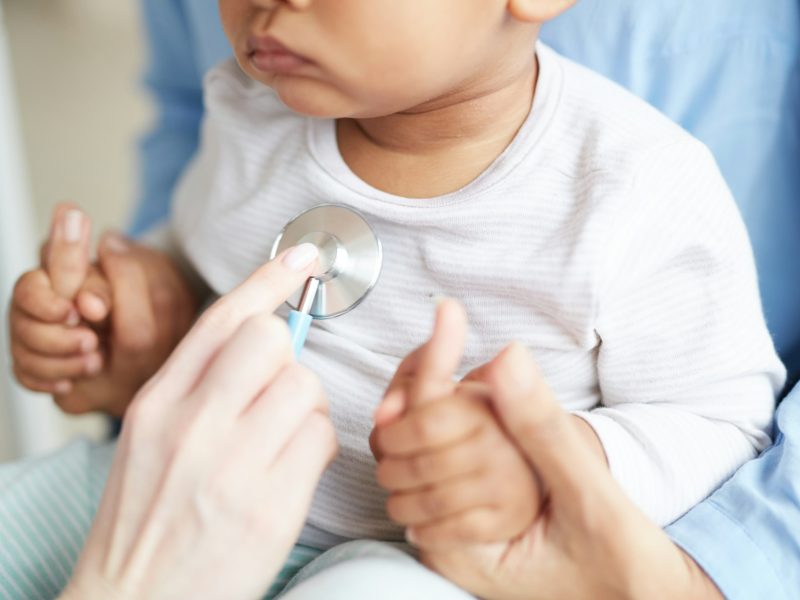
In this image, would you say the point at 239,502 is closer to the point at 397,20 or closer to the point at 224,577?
the point at 224,577

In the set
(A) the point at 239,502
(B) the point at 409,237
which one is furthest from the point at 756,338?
(A) the point at 239,502

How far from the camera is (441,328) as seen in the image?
48 centimetres

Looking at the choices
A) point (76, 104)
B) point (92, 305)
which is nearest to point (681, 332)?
point (92, 305)

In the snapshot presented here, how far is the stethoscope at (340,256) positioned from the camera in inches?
26.3

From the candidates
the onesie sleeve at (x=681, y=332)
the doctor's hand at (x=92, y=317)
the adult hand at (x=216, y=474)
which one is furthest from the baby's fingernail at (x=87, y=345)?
the onesie sleeve at (x=681, y=332)

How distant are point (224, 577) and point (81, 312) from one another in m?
0.37

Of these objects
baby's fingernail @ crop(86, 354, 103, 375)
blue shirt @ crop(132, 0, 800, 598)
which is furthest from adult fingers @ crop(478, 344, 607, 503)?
baby's fingernail @ crop(86, 354, 103, 375)

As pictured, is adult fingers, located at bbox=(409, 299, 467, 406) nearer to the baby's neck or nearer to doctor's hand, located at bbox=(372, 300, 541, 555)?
doctor's hand, located at bbox=(372, 300, 541, 555)

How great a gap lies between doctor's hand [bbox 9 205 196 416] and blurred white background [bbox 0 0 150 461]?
71 centimetres

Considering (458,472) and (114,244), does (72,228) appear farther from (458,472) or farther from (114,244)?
(458,472)

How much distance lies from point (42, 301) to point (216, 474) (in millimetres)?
358

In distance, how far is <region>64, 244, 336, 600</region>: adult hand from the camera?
503 mm

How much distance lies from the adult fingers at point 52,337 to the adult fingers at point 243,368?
12.9 inches

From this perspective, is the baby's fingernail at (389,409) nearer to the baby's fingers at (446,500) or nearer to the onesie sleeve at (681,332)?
the baby's fingers at (446,500)
